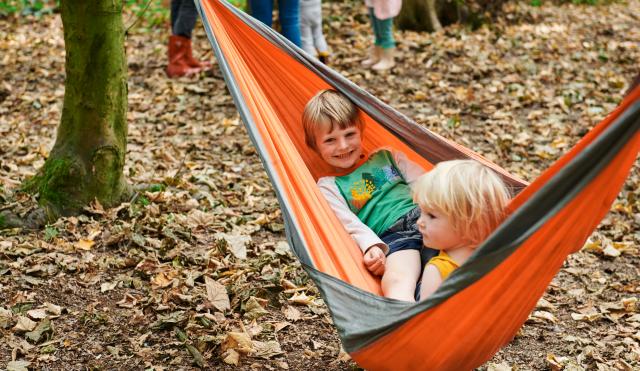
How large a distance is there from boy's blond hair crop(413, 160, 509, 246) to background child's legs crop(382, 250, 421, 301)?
0.22m

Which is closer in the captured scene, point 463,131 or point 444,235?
point 444,235

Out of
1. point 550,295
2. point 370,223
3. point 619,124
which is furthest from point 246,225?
point 619,124

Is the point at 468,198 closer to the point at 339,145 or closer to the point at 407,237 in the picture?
the point at 407,237

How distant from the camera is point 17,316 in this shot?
2.47 m

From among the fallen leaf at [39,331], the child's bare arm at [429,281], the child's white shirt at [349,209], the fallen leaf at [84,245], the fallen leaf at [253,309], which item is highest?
the child's white shirt at [349,209]

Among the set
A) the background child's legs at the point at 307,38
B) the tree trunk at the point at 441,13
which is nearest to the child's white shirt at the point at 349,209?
the background child's legs at the point at 307,38

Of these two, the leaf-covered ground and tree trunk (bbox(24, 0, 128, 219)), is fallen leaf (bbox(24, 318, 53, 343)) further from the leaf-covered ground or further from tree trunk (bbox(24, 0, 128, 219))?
tree trunk (bbox(24, 0, 128, 219))

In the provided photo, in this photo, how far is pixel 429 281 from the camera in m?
1.98

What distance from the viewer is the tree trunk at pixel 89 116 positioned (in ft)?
9.84

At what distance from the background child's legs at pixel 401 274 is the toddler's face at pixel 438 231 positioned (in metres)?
0.13

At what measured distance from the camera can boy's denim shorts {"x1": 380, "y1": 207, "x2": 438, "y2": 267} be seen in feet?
7.19

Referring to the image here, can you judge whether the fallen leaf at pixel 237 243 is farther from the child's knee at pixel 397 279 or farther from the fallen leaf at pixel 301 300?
the child's knee at pixel 397 279

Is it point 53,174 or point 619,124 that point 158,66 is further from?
point 619,124

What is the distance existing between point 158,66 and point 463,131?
2.41 m
